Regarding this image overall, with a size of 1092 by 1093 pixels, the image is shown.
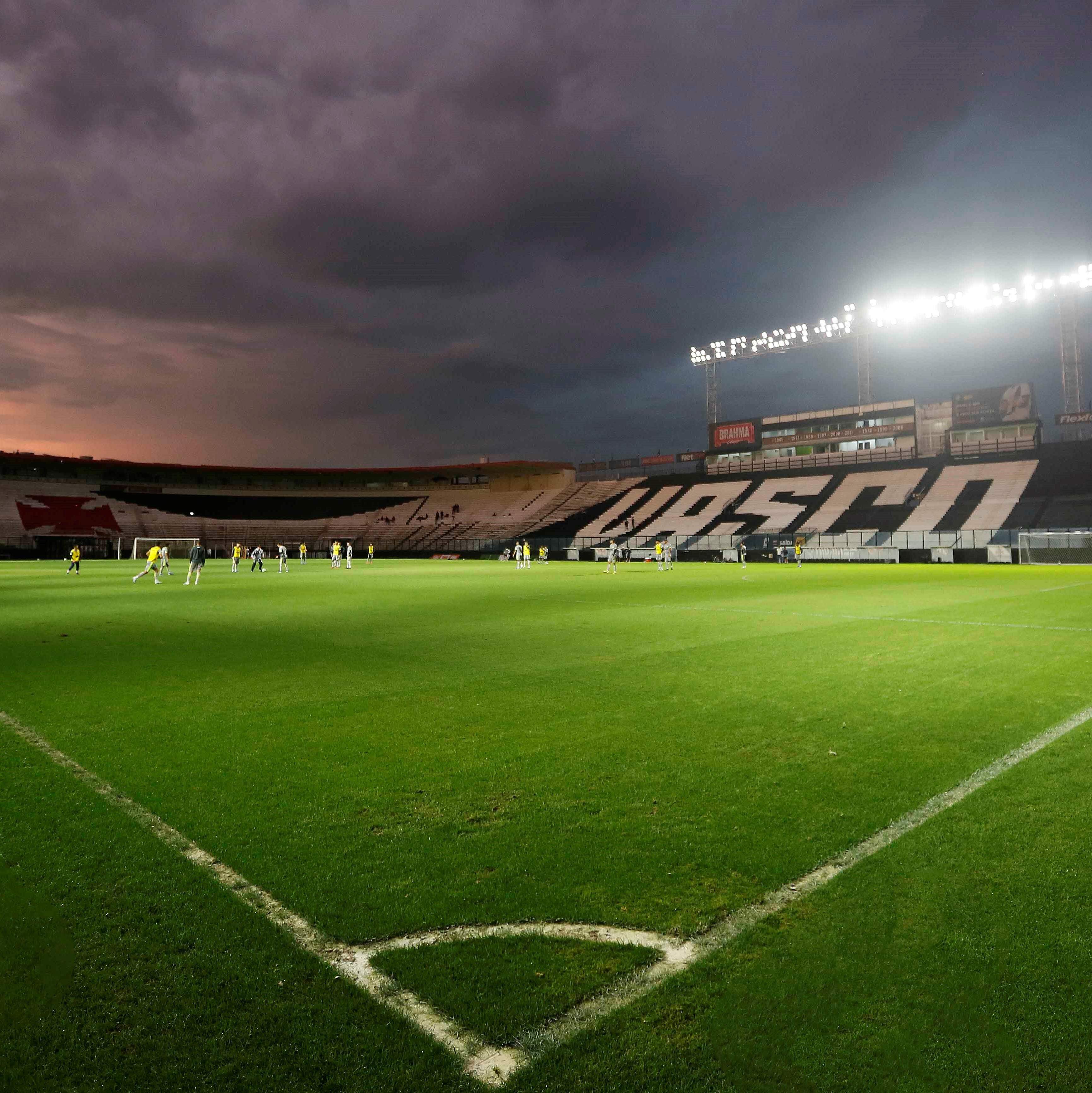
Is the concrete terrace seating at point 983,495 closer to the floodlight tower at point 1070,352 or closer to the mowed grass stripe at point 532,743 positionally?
the floodlight tower at point 1070,352

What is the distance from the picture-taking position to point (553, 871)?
12.0 feet

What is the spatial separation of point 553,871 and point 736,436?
3126 inches

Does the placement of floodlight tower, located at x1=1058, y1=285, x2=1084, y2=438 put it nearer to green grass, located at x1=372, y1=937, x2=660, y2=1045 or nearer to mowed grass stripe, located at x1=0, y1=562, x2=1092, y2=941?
mowed grass stripe, located at x1=0, y1=562, x2=1092, y2=941

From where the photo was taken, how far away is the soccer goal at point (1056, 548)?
38125 millimetres

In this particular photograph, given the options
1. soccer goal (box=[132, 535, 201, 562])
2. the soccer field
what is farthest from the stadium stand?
the soccer field

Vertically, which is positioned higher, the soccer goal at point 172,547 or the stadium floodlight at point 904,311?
the stadium floodlight at point 904,311

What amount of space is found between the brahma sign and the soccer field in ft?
235

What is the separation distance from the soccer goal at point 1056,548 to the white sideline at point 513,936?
138ft

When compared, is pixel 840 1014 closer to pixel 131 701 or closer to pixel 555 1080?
pixel 555 1080

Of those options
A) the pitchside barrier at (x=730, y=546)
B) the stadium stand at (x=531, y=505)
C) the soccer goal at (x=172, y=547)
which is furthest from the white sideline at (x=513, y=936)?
the soccer goal at (x=172, y=547)

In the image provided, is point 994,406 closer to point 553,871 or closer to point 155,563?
point 155,563

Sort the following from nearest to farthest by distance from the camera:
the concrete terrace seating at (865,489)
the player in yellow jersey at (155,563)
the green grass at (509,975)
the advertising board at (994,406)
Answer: the green grass at (509,975) < the player in yellow jersey at (155,563) < the concrete terrace seating at (865,489) < the advertising board at (994,406)

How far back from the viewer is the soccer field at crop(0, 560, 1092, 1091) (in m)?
2.42

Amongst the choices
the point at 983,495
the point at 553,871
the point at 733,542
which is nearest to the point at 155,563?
the point at 553,871
